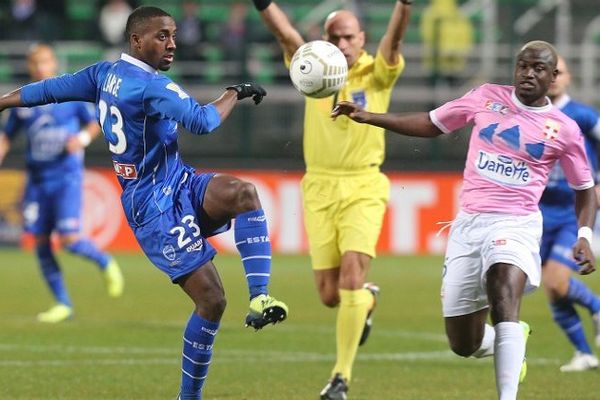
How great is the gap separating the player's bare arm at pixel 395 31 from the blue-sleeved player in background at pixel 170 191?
6.02 ft

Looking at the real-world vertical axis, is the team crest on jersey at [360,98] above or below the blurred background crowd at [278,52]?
above

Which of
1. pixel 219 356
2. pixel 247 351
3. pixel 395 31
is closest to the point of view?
pixel 395 31

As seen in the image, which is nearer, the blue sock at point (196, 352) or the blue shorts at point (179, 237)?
the blue shorts at point (179, 237)

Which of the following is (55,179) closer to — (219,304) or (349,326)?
(349,326)

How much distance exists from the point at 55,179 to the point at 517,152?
7.65m

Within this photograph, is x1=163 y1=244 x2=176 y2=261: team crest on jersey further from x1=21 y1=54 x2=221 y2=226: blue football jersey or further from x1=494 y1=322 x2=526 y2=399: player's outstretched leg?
x1=494 y1=322 x2=526 y2=399: player's outstretched leg

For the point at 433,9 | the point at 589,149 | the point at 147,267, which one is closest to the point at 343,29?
the point at 589,149

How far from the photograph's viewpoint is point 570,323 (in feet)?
35.6

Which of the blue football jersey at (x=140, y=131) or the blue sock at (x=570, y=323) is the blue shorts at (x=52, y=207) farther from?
the blue football jersey at (x=140, y=131)

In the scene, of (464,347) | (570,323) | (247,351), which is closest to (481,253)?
(464,347)

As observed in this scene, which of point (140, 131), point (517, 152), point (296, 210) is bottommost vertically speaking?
point (296, 210)

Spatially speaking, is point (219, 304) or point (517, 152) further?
point (517, 152)

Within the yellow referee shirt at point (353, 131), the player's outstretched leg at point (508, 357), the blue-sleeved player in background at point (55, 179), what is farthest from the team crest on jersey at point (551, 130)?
the blue-sleeved player in background at point (55, 179)

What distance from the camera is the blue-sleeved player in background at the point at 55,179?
14.1 metres
